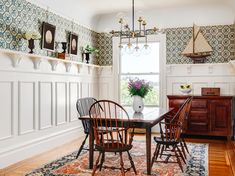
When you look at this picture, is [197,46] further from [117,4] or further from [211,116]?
[117,4]

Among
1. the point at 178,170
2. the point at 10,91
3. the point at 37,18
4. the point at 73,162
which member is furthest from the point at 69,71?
the point at 178,170

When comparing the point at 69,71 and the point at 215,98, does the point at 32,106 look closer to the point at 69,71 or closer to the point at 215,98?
the point at 69,71

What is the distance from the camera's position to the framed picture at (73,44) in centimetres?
558

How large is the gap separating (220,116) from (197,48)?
1532 millimetres

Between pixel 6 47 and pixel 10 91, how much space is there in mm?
615

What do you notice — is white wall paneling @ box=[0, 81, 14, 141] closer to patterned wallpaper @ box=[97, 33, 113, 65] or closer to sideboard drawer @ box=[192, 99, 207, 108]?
patterned wallpaper @ box=[97, 33, 113, 65]

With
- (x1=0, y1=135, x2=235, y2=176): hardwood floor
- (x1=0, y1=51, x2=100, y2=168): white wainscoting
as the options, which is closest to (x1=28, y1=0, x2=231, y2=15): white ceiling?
(x1=0, y1=51, x2=100, y2=168): white wainscoting

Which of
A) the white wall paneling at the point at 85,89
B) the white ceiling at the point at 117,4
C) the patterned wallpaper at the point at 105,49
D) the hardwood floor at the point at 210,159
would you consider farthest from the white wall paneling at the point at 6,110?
the patterned wallpaper at the point at 105,49

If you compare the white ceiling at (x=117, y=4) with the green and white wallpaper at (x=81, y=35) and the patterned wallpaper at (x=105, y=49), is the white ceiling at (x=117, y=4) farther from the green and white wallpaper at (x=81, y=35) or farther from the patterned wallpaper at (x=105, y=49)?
the patterned wallpaper at (x=105, y=49)

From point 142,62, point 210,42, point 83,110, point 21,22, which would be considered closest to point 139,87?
point 83,110

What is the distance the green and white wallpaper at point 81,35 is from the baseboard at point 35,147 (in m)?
1.45

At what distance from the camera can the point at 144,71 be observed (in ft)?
21.6

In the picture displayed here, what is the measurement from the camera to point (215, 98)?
5.49 m

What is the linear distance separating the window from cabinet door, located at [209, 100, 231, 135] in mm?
1361
